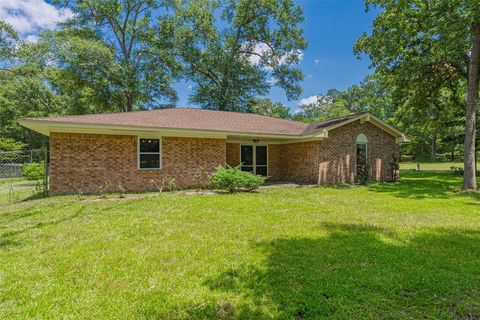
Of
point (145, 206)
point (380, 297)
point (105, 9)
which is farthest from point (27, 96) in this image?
point (380, 297)

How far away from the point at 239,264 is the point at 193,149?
28.4 feet

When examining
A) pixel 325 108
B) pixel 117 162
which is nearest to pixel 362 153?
pixel 117 162

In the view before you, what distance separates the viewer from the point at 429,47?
41.7ft

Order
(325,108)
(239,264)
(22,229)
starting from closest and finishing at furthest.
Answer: (239,264) < (22,229) < (325,108)

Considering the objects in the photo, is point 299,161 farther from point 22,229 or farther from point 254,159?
point 22,229

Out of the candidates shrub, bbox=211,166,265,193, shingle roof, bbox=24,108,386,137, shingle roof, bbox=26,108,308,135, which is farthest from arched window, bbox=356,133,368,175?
shrub, bbox=211,166,265,193

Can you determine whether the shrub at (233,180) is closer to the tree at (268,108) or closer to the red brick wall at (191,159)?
the red brick wall at (191,159)

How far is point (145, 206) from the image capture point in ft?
25.6

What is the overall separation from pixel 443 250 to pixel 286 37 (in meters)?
26.1

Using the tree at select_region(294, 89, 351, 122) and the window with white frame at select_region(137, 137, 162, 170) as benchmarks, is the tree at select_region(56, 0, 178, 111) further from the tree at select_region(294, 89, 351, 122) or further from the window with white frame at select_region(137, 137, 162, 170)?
the tree at select_region(294, 89, 351, 122)

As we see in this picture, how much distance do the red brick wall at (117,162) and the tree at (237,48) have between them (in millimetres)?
15762

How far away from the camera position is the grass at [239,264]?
275cm

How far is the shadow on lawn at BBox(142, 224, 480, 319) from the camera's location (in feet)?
8.79

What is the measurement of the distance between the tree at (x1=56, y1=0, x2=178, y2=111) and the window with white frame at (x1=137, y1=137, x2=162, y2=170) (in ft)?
47.1
